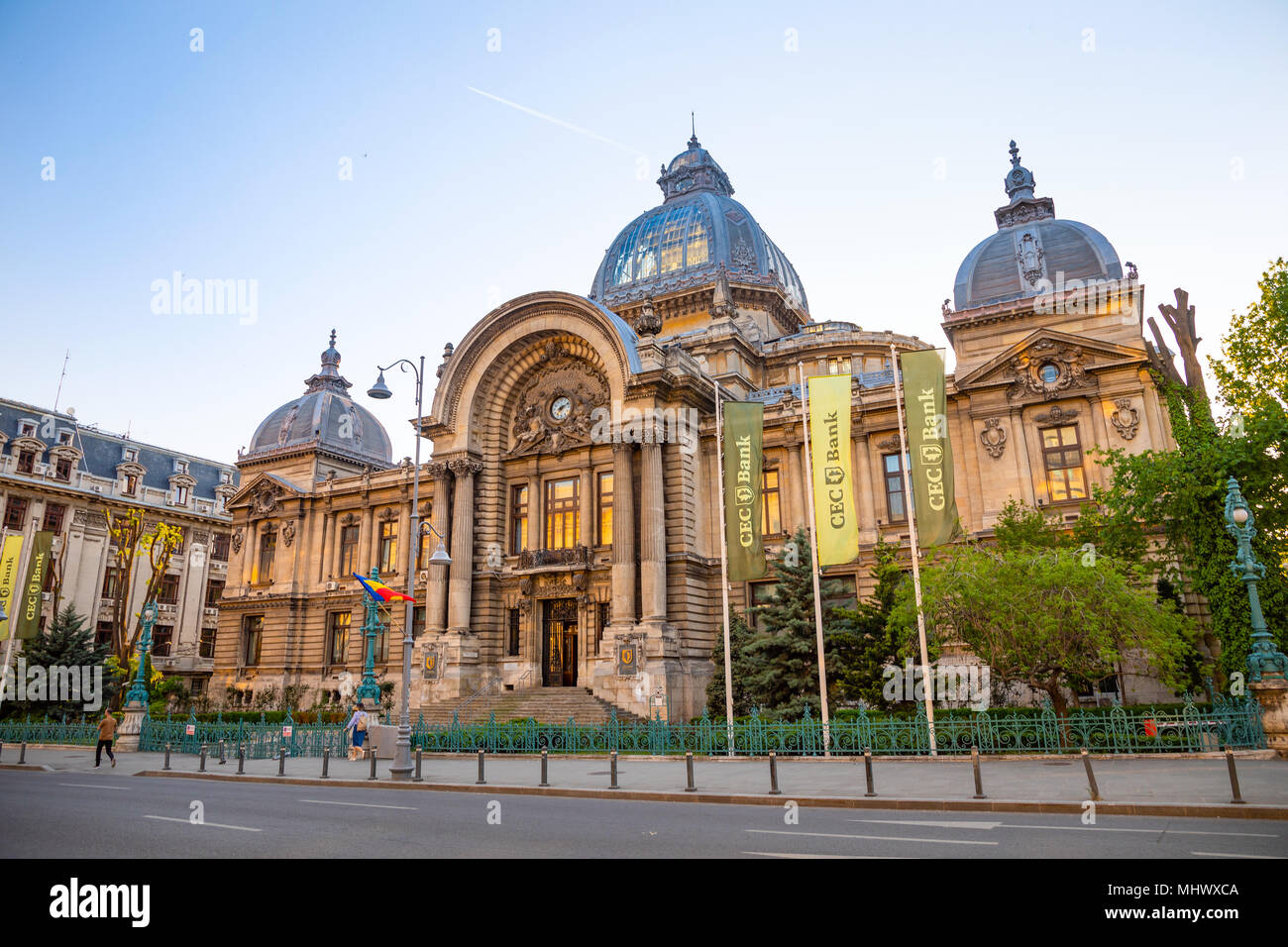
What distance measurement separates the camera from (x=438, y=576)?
123ft

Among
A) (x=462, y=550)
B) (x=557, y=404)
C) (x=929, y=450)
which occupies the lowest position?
(x=462, y=550)

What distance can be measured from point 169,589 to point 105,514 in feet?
27.2

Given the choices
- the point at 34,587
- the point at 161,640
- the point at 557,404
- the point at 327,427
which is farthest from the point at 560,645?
the point at 161,640

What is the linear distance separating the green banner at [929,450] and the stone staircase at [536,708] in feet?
41.2

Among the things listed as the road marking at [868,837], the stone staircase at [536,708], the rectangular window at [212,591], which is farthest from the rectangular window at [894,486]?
the rectangular window at [212,591]

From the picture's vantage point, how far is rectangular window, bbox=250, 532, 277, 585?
48.4 m

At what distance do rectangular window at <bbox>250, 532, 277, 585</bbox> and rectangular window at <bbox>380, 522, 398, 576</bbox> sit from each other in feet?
27.0

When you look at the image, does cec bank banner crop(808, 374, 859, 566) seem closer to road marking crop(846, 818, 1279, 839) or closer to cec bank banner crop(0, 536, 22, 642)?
road marking crop(846, 818, 1279, 839)

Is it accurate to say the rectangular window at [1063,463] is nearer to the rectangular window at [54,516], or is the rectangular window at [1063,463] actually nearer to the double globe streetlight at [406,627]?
the double globe streetlight at [406,627]

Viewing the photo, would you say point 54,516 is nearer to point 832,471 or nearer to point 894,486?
point 894,486

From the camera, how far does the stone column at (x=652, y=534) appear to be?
105 feet
